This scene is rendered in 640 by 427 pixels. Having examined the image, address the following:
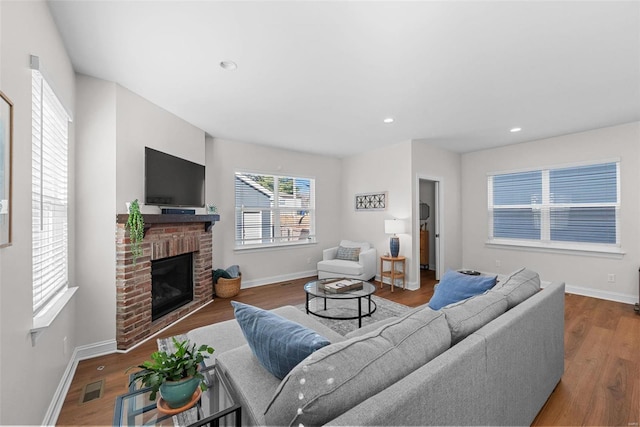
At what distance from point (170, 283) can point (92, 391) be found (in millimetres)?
1486

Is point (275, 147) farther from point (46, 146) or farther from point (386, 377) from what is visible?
point (386, 377)

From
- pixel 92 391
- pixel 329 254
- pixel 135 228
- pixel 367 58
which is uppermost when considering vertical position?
pixel 367 58

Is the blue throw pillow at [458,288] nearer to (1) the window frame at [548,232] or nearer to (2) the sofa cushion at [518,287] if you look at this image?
(2) the sofa cushion at [518,287]

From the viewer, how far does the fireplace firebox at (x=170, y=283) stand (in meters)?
3.12

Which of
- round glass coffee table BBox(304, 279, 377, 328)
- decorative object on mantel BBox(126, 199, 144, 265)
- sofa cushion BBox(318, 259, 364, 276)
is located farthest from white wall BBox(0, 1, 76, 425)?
sofa cushion BBox(318, 259, 364, 276)

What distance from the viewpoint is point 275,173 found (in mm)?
5082

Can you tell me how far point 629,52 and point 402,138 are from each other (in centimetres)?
257

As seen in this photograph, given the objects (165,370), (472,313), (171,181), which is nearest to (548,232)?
(472,313)

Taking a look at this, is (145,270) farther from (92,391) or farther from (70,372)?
(92,391)

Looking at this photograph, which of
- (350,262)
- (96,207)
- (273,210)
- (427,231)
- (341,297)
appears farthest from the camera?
(427,231)

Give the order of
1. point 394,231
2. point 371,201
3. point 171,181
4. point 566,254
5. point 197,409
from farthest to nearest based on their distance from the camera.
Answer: point 371,201 < point 394,231 < point 566,254 < point 171,181 < point 197,409

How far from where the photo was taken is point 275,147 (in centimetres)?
501

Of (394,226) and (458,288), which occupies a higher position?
(394,226)

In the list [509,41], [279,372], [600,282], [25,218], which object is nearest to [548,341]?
[279,372]
